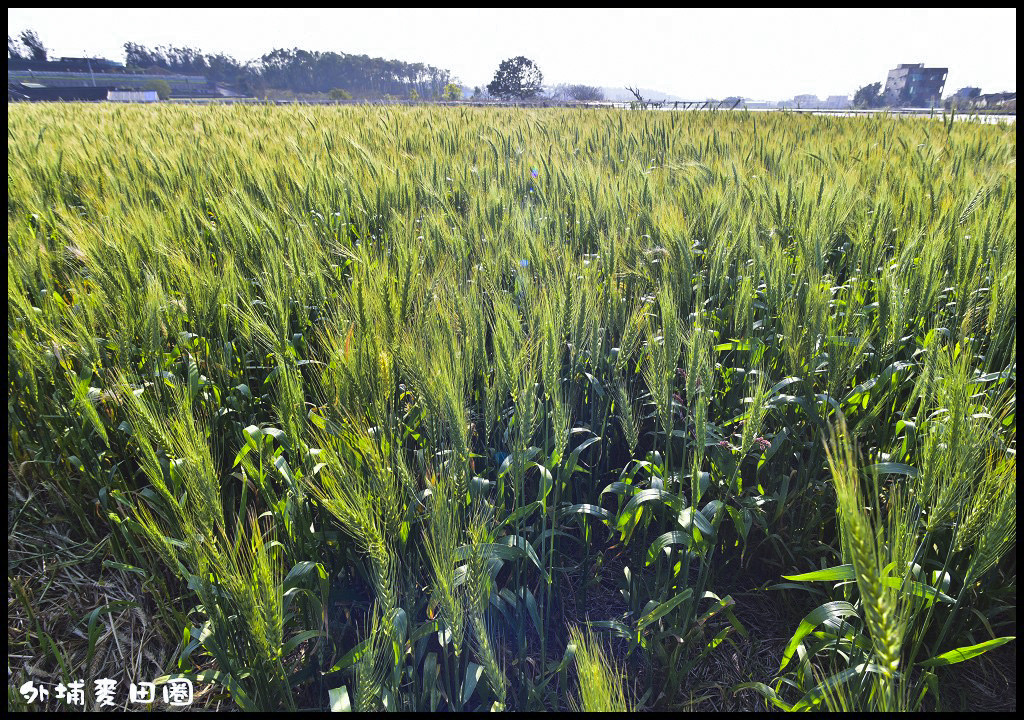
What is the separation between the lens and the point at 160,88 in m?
45.0

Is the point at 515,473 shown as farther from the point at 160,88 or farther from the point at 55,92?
the point at 160,88

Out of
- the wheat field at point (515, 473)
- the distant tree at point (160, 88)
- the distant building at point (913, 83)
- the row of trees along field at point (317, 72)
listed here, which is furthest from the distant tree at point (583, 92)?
the wheat field at point (515, 473)

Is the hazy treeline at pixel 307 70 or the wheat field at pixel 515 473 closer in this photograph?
the wheat field at pixel 515 473

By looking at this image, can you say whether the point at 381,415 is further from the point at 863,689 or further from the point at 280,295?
the point at 863,689

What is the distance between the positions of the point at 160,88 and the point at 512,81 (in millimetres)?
33209

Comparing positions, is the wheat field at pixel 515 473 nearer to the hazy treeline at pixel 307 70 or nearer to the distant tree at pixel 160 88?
the distant tree at pixel 160 88

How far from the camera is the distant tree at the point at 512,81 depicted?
55469 millimetres

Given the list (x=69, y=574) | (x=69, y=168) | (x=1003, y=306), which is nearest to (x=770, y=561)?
(x=1003, y=306)

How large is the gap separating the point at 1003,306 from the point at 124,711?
278 cm

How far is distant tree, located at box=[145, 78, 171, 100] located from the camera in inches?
1730

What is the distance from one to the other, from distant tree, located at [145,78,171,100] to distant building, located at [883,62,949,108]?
69.2 m

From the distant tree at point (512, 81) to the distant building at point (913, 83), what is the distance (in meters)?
38.0

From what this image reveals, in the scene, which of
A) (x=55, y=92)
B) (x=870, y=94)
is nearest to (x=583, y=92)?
(x=870, y=94)

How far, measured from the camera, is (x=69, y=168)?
168 inches
